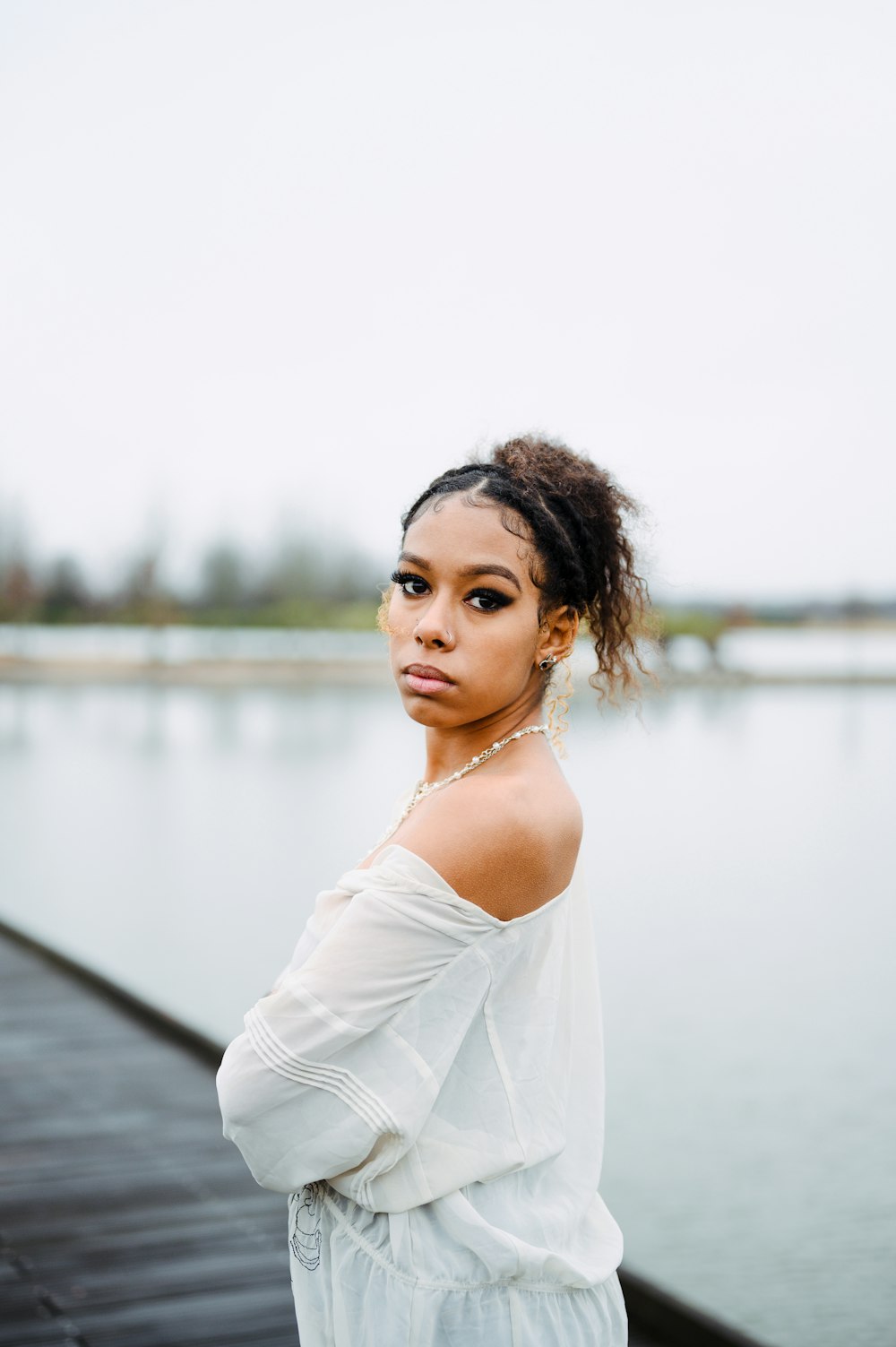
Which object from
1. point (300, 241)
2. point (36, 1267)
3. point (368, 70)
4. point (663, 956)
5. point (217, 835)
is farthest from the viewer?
point (300, 241)

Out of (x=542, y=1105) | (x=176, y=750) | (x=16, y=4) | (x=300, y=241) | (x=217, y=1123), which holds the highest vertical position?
(x=300, y=241)

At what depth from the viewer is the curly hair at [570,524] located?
3.47 ft

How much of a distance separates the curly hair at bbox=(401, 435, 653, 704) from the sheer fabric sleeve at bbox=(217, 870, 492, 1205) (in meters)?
0.26

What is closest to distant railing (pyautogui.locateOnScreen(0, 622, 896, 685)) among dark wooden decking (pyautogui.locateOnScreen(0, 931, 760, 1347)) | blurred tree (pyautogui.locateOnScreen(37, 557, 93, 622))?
blurred tree (pyautogui.locateOnScreen(37, 557, 93, 622))

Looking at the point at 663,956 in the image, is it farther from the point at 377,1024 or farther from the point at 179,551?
the point at 179,551

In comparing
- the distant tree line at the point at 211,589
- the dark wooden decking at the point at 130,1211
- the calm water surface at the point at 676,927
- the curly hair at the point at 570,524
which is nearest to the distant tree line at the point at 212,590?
the distant tree line at the point at 211,589

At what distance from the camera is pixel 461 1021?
0.97 metres

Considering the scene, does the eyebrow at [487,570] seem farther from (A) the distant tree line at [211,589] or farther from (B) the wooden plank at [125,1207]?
(A) the distant tree line at [211,589]

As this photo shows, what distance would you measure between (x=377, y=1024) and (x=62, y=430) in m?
65.3

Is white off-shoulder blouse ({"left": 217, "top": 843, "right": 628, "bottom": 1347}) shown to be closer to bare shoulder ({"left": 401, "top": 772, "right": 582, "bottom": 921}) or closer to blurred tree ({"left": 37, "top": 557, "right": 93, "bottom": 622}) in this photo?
bare shoulder ({"left": 401, "top": 772, "right": 582, "bottom": 921})

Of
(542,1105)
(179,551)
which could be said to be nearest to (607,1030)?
(542,1105)

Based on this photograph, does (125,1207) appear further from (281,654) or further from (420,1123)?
(281,654)

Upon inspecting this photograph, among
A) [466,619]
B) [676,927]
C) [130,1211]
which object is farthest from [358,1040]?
[676,927]

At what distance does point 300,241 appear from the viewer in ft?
182
